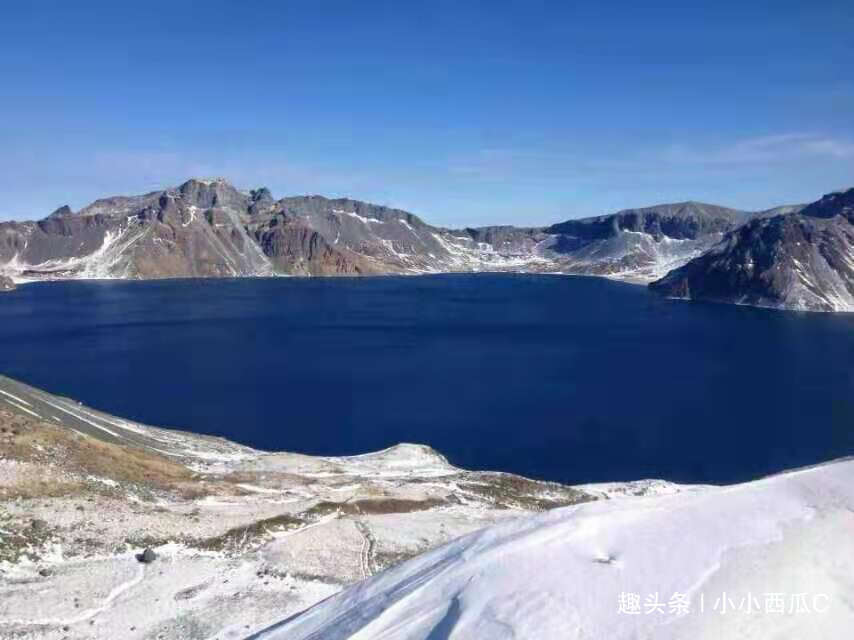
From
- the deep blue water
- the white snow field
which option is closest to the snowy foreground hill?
the white snow field

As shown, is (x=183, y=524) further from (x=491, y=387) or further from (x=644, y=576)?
(x=491, y=387)

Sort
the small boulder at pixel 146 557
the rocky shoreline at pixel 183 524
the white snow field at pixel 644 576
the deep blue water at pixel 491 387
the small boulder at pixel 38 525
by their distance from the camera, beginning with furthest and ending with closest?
the deep blue water at pixel 491 387
the small boulder at pixel 38 525
the small boulder at pixel 146 557
the rocky shoreline at pixel 183 524
the white snow field at pixel 644 576

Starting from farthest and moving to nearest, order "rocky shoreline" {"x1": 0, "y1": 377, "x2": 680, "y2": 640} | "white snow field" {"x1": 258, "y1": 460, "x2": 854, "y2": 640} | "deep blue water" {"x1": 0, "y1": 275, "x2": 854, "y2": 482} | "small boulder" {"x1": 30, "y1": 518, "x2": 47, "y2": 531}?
1. "deep blue water" {"x1": 0, "y1": 275, "x2": 854, "y2": 482}
2. "small boulder" {"x1": 30, "y1": 518, "x2": 47, "y2": 531}
3. "rocky shoreline" {"x1": 0, "y1": 377, "x2": 680, "y2": 640}
4. "white snow field" {"x1": 258, "y1": 460, "x2": 854, "y2": 640}

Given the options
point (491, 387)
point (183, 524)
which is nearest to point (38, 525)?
point (183, 524)

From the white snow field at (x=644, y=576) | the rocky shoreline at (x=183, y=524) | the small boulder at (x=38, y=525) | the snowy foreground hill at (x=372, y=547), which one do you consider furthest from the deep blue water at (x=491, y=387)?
the white snow field at (x=644, y=576)

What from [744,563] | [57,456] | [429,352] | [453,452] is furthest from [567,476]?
[429,352]

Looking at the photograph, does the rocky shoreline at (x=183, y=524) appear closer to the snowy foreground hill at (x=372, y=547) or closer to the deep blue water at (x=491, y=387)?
the snowy foreground hill at (x=372, y=547)

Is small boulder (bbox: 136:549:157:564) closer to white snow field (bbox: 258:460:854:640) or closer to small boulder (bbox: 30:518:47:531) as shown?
small boulder (bbox: 30:518:47:531)
